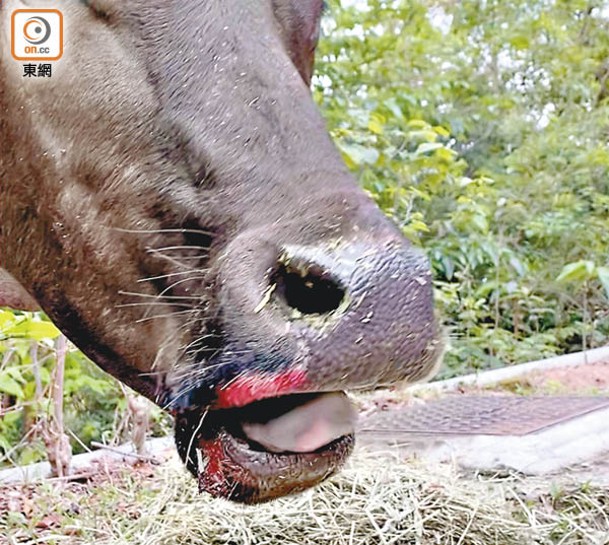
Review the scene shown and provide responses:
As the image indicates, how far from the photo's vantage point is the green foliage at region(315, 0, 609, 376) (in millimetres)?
6672

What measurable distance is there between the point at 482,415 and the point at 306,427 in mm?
2836

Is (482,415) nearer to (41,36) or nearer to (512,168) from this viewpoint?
(41,36)

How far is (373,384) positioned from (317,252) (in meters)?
0.23

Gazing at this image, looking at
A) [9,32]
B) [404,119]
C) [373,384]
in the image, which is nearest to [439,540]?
[373,384]

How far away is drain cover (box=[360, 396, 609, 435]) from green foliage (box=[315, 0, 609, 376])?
1473 mm

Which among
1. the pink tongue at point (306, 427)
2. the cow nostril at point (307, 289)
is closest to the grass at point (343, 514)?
the pink tongue at point (306, 427)

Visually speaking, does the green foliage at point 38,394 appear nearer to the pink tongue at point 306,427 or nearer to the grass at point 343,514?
the grass at point 343,514

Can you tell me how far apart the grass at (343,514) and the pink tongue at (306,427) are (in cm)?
122

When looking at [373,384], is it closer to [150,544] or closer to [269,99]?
[269,99]

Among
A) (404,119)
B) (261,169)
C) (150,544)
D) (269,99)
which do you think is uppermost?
(269,99)

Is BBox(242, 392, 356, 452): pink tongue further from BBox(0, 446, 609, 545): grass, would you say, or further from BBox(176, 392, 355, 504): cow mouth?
BBox(0, 446, 609, 545): grass

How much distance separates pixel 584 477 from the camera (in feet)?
10.1

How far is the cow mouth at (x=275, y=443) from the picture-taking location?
1.39m

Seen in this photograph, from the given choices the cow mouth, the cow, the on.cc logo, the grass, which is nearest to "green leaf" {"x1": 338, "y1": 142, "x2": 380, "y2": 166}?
the grass
